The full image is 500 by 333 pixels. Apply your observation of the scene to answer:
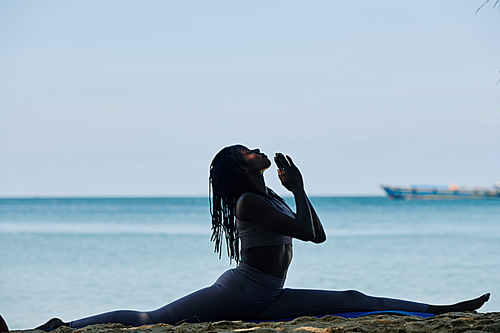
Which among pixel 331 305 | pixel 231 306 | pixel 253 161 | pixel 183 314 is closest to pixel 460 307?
pixel 331 305

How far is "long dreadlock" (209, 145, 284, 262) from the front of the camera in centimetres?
348

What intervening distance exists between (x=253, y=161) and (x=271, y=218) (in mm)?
433

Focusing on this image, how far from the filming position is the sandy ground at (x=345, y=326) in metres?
2.80

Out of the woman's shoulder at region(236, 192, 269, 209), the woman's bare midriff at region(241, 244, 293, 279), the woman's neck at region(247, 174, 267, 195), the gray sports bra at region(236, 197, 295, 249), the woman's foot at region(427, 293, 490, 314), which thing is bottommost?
the woman's foot at region(427, 293, 490, 314)

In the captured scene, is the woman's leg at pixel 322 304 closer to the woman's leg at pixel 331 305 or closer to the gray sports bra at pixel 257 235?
the woman's leg at pixel 331 305

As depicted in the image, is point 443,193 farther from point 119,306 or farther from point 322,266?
point 119,306

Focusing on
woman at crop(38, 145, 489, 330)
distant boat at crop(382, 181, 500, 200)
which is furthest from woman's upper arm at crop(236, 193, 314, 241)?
distant boat at crop(382, 181, 500, 200)

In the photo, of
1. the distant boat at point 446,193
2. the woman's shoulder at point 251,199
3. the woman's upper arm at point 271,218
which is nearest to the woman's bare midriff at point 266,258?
the woman's upper arm at point 271,218

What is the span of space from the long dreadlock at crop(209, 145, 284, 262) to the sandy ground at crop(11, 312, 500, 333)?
23.6 inches

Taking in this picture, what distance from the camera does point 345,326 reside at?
9.43 feet

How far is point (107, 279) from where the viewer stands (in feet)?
32.4

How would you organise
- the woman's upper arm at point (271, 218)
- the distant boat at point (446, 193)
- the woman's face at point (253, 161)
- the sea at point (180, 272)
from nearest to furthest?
the woman's upper arm at point (271, 218) → the woman's face at point (253, 161) → the sea at point (180, 272) → the distant boat at point (446, 193)

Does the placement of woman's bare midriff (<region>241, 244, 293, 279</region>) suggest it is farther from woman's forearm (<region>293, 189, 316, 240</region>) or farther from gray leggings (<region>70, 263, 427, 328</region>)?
woman's forearm (<region>293, 189, 316, 240</region>)

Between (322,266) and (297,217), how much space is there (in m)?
8.43
